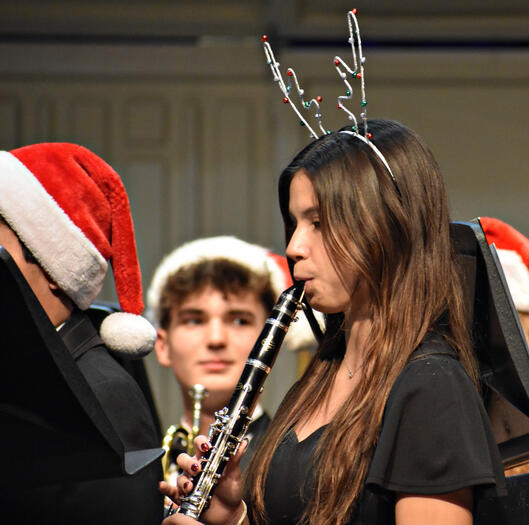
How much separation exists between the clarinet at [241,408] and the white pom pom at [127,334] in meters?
0.33

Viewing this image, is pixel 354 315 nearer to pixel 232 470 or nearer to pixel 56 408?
pixel 232 470

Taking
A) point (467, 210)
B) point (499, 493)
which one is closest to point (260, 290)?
point (499, 493)

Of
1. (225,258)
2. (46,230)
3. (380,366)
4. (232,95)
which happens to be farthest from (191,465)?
(232,95)

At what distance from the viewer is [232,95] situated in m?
4.03

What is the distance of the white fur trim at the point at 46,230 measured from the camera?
65.1 inches

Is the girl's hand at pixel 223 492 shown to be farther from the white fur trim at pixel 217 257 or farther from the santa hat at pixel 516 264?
the white fur trim at pixel 217 257

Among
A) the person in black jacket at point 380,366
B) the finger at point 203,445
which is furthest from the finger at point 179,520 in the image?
the finger at point 203,445

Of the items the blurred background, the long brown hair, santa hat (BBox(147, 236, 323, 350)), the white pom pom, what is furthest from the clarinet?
the blurred background

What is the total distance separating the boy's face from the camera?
248cm

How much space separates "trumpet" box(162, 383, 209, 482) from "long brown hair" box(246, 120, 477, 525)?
3.51 ft

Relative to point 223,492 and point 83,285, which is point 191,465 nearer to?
point 223,492

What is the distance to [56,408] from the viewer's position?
53.6 inches

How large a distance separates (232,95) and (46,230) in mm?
2462

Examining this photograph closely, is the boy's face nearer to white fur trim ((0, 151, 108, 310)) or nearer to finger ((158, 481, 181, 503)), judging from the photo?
white fur trim ((0, 151, 108, 310))
